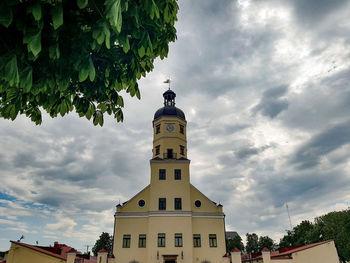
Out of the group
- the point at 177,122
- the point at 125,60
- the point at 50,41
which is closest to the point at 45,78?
the point at 50,41

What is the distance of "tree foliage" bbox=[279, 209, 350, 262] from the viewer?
4072 cm

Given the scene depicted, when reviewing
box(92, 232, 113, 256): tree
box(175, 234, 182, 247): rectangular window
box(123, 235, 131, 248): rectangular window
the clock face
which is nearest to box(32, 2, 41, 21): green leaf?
box(175, 234, 182, 247): rectangular window

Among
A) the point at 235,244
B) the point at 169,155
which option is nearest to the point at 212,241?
the point at 169,155

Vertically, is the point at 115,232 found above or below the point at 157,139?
below

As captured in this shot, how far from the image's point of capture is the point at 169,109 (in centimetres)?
3266

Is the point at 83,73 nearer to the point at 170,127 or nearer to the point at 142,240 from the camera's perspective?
the point at 142,240

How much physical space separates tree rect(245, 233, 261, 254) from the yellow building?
4524cm

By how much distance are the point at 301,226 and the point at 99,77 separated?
64067 millimetres

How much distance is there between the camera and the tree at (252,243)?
215 ft

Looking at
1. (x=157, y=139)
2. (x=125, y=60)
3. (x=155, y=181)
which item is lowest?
(x=125, y=60)

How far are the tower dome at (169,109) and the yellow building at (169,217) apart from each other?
1.75 feet

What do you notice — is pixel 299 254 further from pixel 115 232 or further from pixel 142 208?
pixel 115 232

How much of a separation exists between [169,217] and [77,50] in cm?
2603

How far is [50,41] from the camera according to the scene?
114 inches
